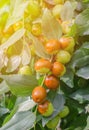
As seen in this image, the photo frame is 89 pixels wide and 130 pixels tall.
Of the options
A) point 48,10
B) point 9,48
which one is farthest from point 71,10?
point 9,48

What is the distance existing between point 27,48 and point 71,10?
11cm

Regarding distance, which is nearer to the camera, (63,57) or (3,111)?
(63,57)

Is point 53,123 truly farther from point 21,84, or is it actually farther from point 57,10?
point 57,10

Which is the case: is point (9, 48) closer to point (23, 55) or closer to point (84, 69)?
point (23, 55)

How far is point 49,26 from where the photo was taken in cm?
67

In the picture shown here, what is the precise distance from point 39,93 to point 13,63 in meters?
0.11

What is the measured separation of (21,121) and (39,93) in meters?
0.10

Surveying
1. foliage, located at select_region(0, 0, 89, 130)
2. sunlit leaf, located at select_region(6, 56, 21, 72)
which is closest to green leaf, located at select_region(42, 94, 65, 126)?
foliage, located at select_region(0, 0, 89, 130)

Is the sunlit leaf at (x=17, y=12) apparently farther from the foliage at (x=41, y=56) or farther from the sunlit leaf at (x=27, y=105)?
the sunlit leaf at (x=27, y=105)

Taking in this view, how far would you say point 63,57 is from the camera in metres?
0.63

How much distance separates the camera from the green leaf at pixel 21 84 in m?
0.65

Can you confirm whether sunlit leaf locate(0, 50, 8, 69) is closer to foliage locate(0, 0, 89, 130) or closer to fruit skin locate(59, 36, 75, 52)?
foliage locate(0, 0, 89, 130)

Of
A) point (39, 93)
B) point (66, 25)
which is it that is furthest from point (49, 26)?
point (39, 93)

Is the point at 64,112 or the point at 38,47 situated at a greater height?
the point at 38,47
